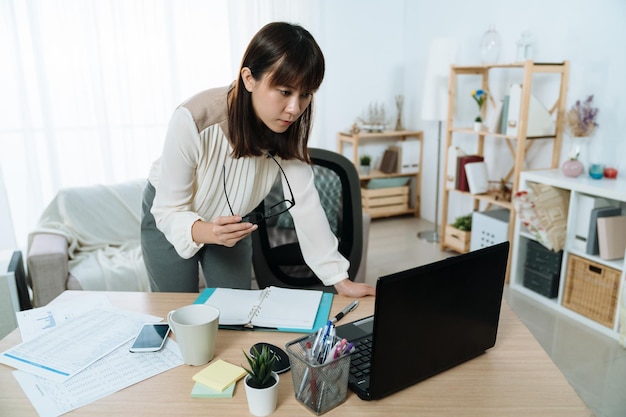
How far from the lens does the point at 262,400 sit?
792 mm

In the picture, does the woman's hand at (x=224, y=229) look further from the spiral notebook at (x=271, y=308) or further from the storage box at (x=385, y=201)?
the storage box at (x=385, y=201)

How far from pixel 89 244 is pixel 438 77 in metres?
2.71

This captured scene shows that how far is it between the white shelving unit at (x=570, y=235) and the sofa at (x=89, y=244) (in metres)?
1.00

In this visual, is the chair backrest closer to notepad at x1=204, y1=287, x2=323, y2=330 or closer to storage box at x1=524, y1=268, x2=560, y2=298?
notepad at x1=204, y1=287, x2=323, y2=330

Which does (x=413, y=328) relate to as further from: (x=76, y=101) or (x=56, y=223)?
(x=76, y=101)

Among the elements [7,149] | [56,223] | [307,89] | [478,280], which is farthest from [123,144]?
[478,280]

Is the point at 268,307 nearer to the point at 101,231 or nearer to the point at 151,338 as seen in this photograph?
the point at 151,338

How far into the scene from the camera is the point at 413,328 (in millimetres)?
854

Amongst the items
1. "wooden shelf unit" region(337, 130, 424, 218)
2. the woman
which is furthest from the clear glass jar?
the woman

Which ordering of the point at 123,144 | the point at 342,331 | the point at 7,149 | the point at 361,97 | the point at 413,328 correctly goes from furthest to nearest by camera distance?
the point at 361,97 → the point at 123,144 → the point at 7,149 → the point at 342,331 → the point at 413,328

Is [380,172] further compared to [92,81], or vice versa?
[380,172]

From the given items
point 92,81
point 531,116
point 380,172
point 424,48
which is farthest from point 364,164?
point 92,81

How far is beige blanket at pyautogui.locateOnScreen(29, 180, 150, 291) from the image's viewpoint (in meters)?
2.41

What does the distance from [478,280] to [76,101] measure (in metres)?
3.11
